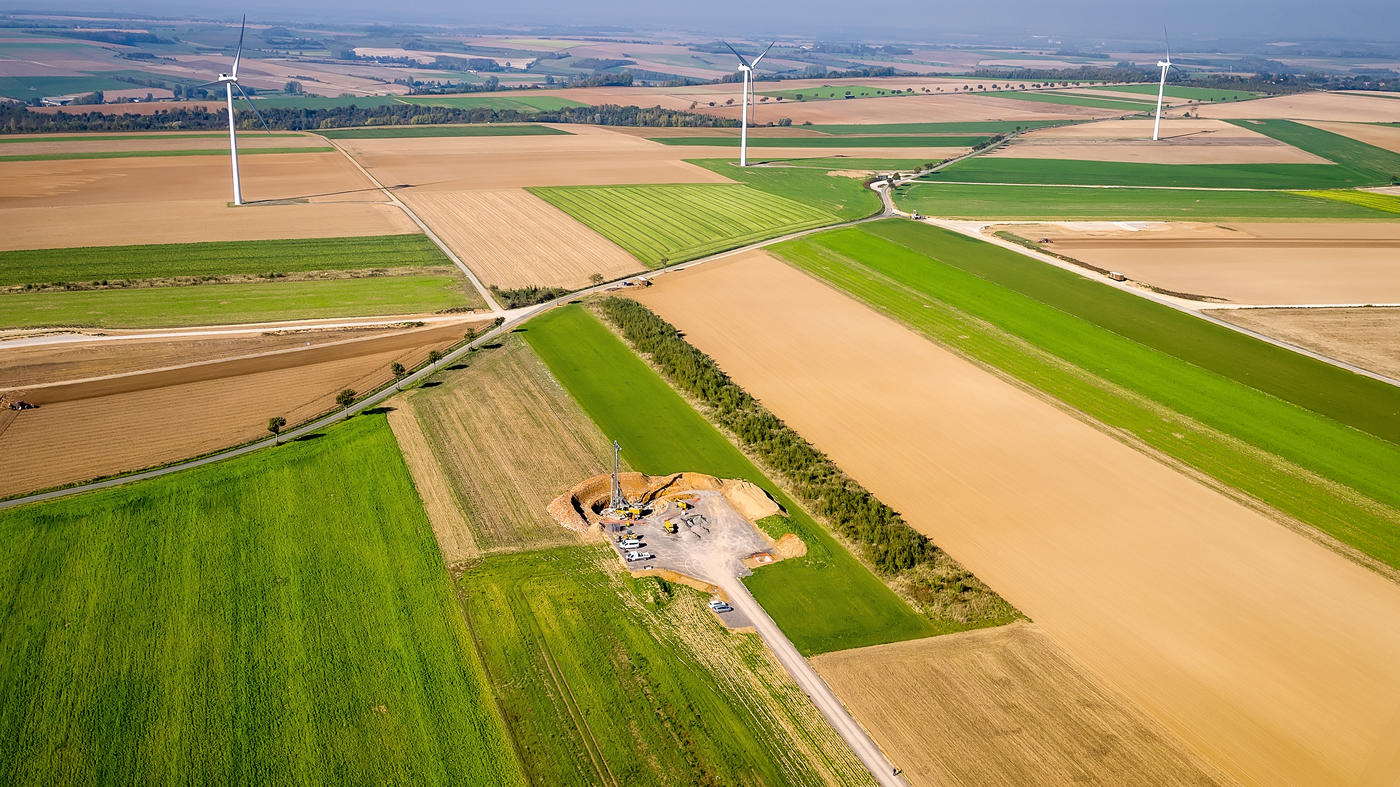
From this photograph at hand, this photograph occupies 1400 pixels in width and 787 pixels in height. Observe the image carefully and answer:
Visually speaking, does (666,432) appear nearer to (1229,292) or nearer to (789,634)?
(789,634)

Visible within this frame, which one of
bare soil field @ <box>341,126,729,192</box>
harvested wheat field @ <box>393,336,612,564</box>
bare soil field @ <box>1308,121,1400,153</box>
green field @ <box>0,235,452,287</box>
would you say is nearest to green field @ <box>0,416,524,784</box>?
harvested wheat field @ <box>393,336,612,564</box>

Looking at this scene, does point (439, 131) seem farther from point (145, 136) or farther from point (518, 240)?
point (518, 240)

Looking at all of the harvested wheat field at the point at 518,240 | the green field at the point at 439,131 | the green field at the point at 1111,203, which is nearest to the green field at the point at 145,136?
the green field at the point at 439,131

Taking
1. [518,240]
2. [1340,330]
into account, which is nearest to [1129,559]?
[1340,330]

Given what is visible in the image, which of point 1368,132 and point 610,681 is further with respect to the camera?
point 1368,132

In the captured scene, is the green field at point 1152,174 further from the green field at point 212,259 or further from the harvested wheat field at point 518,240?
the green field at point 212,259

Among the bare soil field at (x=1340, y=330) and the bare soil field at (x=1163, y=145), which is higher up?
the bare soil field at (x=1163, y=145)

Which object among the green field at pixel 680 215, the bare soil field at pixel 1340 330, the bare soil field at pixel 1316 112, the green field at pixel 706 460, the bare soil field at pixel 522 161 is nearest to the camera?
the green field at pixel 706 460
